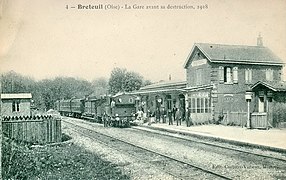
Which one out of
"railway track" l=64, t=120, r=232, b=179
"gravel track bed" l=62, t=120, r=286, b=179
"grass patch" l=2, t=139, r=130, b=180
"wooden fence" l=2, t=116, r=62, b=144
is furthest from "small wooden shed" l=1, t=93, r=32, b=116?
"gravel track bed" l=62, t=120, r=286, b=179

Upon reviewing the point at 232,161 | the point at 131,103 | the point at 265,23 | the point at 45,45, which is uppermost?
the point at 265,23

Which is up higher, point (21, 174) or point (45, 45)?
point (45, 45)

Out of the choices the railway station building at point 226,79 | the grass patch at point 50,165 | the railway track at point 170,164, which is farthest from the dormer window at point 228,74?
the grass patch at point 50,165

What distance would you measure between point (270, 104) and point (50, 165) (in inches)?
258

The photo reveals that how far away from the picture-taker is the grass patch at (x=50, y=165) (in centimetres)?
486

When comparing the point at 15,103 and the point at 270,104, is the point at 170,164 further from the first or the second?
the point at 270,104

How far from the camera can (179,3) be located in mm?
5160

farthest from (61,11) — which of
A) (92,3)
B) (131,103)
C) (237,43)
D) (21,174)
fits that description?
(131,103)

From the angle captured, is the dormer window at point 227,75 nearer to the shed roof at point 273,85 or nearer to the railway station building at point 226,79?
the railway station building at point 226,79

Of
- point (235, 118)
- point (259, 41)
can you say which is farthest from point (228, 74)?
point (259, 41)

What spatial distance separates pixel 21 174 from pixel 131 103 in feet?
28.5

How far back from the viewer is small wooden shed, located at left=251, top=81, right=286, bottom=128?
9.32 metres

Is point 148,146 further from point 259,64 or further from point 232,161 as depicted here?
point 259,64

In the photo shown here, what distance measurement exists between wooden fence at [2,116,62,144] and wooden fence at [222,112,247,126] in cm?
452
